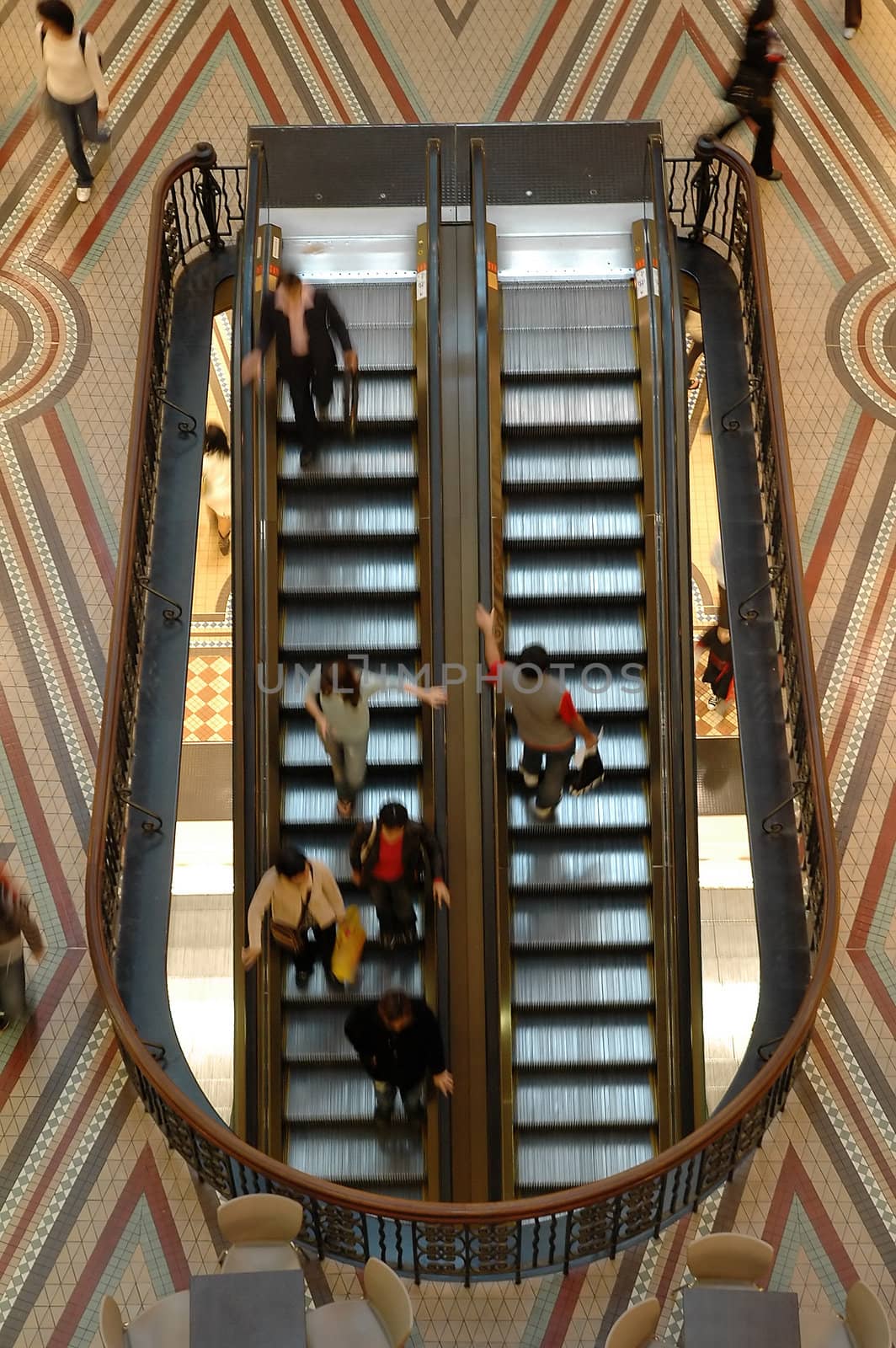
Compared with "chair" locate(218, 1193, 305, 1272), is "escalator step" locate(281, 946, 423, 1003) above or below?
above

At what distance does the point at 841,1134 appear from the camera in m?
6.23

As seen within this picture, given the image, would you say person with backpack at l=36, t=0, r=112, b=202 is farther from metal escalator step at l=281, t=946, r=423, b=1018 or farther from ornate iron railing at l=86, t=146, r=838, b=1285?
metal escalator step at l=281, t=946, r=423, b=1018

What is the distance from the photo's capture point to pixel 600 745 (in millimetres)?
7535

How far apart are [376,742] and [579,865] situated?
1212 millimetres

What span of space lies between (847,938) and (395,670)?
2.59 metres

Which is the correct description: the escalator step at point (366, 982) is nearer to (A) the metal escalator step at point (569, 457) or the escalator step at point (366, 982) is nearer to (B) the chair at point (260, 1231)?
(B) the chair at point (260, 1231)

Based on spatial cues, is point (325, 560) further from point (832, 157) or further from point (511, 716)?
point (832, 157)

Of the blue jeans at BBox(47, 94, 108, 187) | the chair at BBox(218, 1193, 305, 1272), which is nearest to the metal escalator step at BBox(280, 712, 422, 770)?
the chair at BBox(218, 1193, 305, 1272)

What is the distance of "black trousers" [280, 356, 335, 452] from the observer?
730 centimetres

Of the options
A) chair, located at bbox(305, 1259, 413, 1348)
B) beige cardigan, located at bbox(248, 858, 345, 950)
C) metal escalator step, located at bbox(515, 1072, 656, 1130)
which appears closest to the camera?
chair, located at bbox(305, 1259, 413, 1348)

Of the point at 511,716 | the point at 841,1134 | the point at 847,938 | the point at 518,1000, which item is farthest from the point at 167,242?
the point at 841,1134

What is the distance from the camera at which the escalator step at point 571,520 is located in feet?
25.1

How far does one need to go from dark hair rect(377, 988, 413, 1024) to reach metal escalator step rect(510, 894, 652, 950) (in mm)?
1520

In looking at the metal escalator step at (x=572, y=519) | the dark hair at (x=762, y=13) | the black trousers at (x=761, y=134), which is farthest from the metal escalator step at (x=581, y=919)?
the dark hair at (x=762, y=13)
